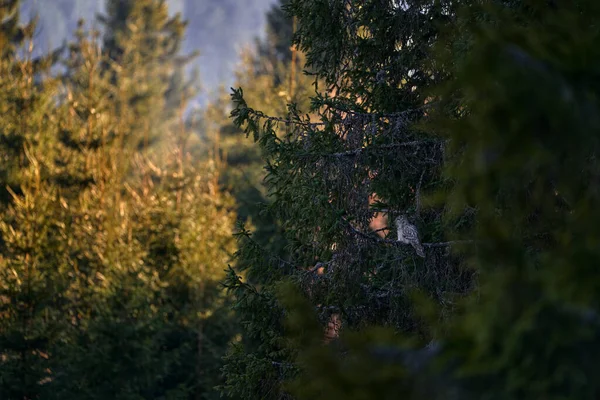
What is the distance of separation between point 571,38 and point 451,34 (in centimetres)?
321

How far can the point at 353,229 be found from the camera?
6035 millimetres

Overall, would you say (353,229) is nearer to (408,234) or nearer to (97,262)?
(408,234)

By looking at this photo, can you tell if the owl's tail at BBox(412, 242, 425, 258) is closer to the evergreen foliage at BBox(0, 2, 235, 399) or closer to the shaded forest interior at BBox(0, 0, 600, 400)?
the shaded forest interior at BBox(0, 0, 600, 400)

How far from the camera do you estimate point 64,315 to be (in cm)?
1148

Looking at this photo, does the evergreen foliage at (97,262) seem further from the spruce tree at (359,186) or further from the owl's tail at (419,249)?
the owl's tail at (419,249)

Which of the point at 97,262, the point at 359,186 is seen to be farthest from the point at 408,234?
the point at 97,262

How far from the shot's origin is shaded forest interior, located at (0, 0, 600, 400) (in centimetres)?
214

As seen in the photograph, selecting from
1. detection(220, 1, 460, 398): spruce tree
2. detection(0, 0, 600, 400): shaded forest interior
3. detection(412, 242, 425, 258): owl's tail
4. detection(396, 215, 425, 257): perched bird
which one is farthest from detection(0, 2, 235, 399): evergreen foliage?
detection(412, 242, 425, 258): owl's tail

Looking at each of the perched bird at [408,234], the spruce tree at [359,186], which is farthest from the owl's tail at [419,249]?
the spruce tree at [359,186]

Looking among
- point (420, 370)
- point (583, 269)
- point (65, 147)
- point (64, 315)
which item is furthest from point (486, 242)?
point (65, 147)

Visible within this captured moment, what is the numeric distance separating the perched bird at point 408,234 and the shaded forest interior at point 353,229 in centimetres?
2

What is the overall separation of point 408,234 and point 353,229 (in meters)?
0.54

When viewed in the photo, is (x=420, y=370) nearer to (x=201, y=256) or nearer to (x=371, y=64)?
(x=371, y=64)

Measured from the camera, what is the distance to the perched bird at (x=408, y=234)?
19.6 feet
